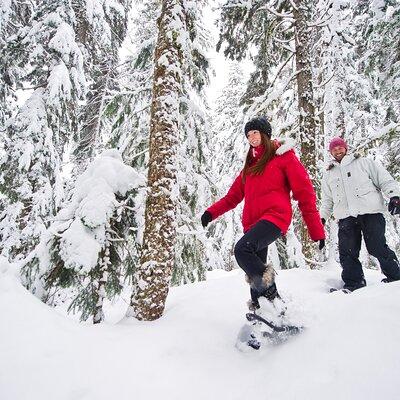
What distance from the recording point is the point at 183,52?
16.7 feet

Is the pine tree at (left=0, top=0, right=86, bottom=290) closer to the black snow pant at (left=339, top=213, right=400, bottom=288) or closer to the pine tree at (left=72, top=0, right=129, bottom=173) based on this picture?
the pine tree at (left=72, top=0, right=129, bottom=173)

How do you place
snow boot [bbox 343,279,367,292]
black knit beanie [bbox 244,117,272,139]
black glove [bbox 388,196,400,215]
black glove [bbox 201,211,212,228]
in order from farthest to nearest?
snow boot [bbox 343,279,367,292] → black glove [bbox 388,196,400,215] → black glove [bbox 201,211,212,228] → black knit beanie [bbox 244,117,272,139]

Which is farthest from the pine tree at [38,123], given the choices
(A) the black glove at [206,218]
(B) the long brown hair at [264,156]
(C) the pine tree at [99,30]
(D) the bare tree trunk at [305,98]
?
(B) the long brown hair at [264,156]

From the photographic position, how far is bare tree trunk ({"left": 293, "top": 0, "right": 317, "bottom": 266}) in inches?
312

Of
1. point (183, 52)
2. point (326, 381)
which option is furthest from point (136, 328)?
point (183, 52)

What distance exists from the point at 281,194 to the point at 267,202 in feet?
0.64

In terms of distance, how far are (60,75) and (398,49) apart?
1103 centimetres

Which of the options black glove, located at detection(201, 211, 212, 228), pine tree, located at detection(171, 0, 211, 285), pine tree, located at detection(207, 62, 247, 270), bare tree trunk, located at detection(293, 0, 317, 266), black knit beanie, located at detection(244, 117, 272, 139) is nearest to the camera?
black knit beanie, located at detection(244, 117, 272, 139)

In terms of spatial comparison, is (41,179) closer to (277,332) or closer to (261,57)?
(261,57)

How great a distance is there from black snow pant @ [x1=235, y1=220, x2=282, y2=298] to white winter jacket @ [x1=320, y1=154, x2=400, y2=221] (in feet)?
6.89

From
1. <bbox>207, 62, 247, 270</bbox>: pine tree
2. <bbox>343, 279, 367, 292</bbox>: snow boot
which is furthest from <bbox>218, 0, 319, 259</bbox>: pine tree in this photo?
<bbox>207, 62, 247, 270</bbox>: pine tree

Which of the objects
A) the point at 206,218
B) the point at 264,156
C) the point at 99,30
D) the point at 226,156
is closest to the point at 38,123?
the point at 99,30

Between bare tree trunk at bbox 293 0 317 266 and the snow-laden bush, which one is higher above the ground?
bare tree trunk at bbox 293 0 317 266

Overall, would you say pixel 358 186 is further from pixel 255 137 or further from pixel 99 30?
pixel 99 30
